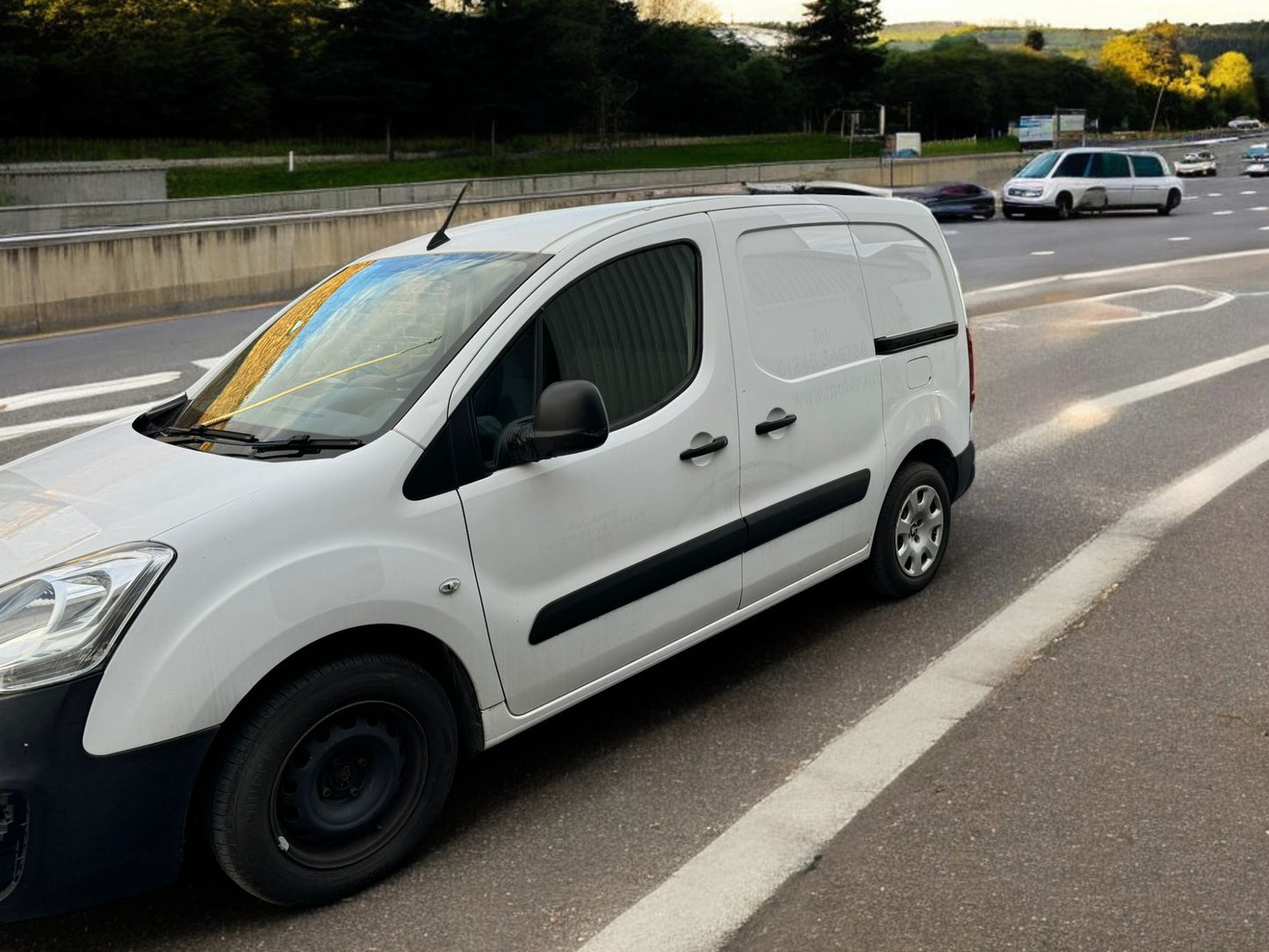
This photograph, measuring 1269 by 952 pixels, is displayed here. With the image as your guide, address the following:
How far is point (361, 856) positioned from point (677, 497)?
149cm

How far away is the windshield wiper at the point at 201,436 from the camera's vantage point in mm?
3807

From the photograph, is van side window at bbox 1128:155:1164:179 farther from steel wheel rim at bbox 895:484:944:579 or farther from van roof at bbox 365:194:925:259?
van roof at bbox 365:194:925:259

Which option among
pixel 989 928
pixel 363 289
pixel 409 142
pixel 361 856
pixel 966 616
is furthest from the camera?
pixel 409 142

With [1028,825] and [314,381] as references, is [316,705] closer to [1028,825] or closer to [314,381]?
[314,381]

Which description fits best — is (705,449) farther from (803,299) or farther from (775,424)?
(803,299)

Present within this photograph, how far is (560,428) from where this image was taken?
3.58 meters

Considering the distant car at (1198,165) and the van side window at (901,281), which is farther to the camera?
the distant car at (1198,165)

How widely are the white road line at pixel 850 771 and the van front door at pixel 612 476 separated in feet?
2.20

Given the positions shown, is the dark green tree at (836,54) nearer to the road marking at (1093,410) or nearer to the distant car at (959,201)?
the distant car at (959,201)

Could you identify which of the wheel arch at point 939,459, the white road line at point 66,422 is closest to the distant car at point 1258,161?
the white road line at point 66,422

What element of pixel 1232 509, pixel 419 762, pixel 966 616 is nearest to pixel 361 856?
pixel 419 762

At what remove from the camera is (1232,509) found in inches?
271

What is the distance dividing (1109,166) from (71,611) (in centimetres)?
3655

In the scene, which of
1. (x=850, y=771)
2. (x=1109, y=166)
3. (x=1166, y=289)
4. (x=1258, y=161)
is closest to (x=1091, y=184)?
(x=1109, y=166)
